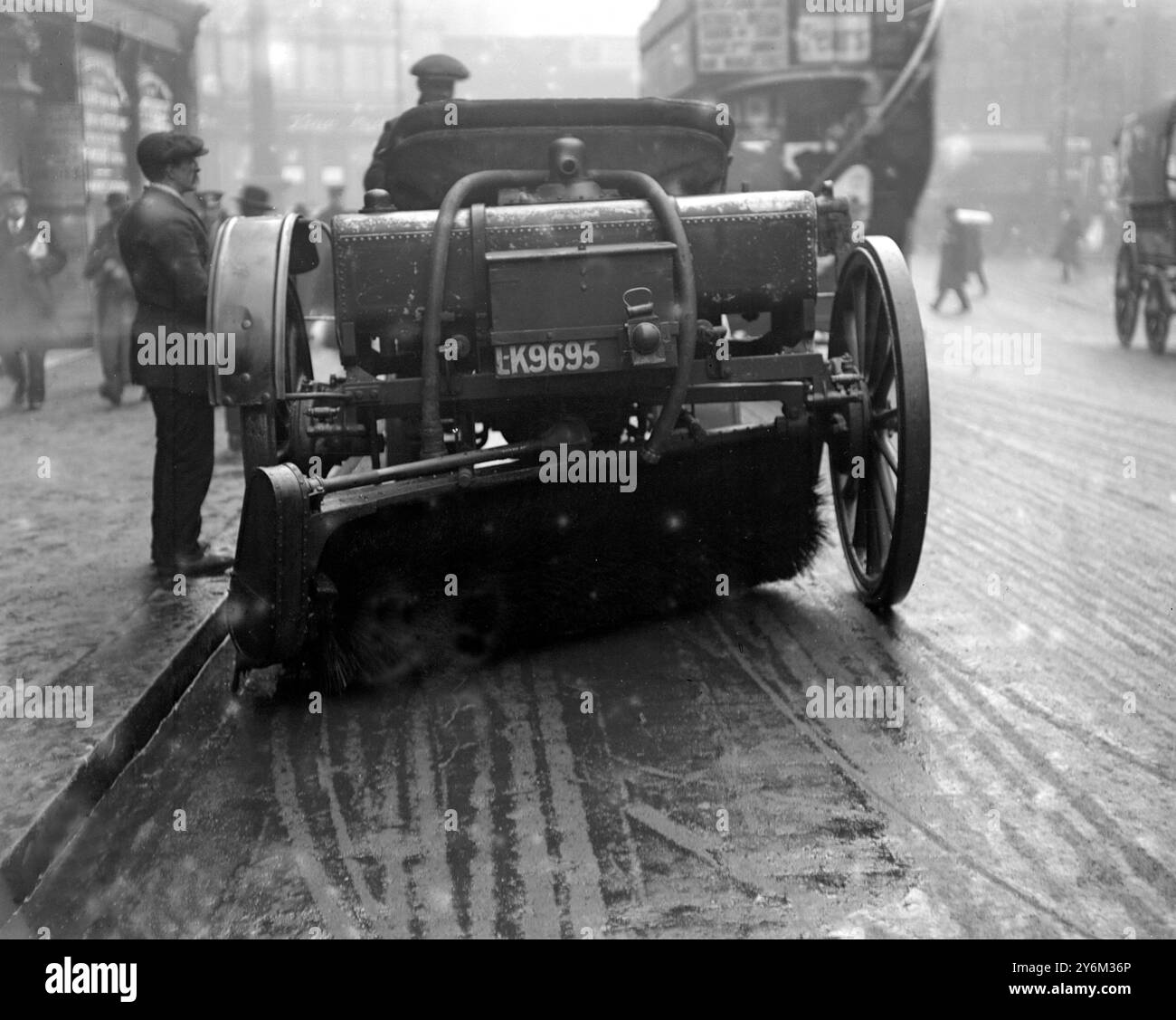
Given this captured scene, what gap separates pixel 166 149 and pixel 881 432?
3255 millimetres

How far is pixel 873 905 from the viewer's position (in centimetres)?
339

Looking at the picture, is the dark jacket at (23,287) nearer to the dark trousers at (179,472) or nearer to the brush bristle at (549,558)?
the dark trousers at (179,472)

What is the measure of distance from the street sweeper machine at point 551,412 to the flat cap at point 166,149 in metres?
0.95

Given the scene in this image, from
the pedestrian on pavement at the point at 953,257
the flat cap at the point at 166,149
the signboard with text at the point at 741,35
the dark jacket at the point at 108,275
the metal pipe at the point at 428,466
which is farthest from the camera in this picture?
the pedestrian on pavement at the point at 953,257

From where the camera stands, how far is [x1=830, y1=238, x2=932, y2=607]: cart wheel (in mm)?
5398

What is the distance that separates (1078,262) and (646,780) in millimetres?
36311

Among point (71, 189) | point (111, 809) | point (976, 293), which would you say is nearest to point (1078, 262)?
point (976, 293)

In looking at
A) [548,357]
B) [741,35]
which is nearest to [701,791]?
[548,357]

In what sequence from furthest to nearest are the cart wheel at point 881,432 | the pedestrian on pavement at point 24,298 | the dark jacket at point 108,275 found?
1. the dark jacket at point 108,275
2. the pedestrian on pavement at point 24,298
3. the cart wheel at point 881,432

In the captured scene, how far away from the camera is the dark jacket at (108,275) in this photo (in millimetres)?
14727

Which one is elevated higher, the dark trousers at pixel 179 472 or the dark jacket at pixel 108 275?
the dark jacket at pixel 108 275

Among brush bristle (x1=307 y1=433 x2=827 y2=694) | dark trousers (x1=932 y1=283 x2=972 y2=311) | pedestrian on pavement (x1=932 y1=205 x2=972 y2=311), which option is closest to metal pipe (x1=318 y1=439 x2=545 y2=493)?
brush bristle (x1=307 y1=433 x2=827 y2=694)

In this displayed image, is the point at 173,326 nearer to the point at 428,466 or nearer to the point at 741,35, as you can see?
the point at 428,466

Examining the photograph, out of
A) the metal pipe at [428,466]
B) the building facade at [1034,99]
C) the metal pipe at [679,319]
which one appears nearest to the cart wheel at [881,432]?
the metal pipe at [679,319]
